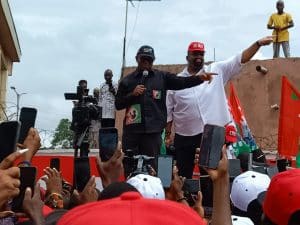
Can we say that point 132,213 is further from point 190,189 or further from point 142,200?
point 190,189

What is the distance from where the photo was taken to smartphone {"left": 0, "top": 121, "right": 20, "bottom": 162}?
257 centimetres

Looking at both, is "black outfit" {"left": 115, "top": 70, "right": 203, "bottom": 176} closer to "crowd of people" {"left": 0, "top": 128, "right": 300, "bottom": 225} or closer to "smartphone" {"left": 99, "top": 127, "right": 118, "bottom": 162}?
"crowd of people" {"left": 0, "top": 128, "right": 300, "bottom": 225}

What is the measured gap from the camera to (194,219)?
5.48 feet

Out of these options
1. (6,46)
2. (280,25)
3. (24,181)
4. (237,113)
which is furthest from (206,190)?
(6,46)

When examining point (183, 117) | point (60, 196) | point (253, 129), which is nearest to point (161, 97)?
point (183, 117)

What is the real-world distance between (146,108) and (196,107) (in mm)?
528

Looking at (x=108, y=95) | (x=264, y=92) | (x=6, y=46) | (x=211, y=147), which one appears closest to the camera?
(x=211, y=147)

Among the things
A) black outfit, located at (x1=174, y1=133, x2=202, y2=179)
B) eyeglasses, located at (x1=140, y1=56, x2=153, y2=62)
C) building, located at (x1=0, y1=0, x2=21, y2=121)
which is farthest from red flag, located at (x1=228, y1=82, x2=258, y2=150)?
building, located at (x1=0, y1=0, x2=21, y2=121)

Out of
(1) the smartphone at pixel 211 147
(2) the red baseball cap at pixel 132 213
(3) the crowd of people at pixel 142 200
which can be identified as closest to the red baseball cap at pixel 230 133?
(3) the crowd of people at pixel 142 200

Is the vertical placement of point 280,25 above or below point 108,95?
above

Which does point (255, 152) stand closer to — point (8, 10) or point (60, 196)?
point (60, 196)

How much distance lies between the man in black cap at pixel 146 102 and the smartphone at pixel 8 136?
3.05m

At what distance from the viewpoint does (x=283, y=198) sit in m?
2.68

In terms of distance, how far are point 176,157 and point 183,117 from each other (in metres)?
0.37
